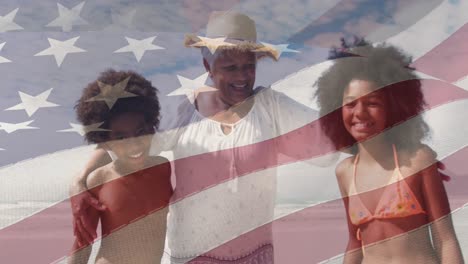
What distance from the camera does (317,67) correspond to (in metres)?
1.63

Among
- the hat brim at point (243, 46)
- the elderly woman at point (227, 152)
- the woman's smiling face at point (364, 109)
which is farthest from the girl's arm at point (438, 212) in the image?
the hat brim at point (243, 46)

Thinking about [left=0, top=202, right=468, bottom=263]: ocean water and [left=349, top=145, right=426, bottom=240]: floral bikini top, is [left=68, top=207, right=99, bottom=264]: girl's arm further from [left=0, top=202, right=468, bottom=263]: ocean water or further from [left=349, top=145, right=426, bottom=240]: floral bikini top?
[left=349, top=145, right=426, bottom=240]: floral bikini top

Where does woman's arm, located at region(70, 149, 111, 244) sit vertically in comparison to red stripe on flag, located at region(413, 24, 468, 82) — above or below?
below

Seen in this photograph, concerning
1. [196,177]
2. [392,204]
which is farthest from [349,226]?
[196,177]

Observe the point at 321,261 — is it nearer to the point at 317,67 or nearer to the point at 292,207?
the point at 292,207

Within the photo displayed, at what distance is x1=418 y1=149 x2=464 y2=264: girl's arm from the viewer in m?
1.60

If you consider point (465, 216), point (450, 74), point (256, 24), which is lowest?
point (465, 216)

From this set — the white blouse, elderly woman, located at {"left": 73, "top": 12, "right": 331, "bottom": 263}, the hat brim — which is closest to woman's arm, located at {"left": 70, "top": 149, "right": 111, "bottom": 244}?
elderly woman, located at {"left": 73, "top": 12, "right": 331, "bottom": 263}

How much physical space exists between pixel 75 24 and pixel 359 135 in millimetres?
751

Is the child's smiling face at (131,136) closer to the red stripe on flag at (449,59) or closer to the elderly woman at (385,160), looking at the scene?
the elderly woman at (385,160)

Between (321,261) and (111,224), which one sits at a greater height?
(111,224)

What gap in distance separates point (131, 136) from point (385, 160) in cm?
63

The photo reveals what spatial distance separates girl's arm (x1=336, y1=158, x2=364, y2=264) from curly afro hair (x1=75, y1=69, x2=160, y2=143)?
47cm

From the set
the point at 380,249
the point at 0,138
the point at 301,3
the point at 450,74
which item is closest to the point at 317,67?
the point at 301,3
